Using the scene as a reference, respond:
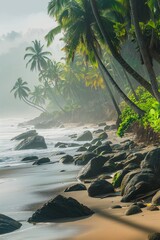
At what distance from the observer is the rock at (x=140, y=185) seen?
9.00 metres

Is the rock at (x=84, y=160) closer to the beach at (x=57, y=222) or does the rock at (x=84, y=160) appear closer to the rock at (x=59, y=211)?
the beach at (x=57, y=222)

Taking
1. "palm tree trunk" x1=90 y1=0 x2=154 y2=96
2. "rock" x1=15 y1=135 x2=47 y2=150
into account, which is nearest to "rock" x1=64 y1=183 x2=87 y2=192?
"palm tree trunk" x1=90 y1=0 x2=154 y2=96

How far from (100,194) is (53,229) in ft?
9.89

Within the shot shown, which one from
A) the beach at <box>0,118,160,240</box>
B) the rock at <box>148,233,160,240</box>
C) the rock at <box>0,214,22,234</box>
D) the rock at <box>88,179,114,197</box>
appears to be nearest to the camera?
the rock at <box>148,233,160,240</box>

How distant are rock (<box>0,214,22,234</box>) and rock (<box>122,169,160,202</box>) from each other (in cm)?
252

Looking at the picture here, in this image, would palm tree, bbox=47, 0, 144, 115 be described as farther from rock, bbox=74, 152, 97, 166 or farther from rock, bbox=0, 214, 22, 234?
rock, bbox=0, 214, 22, 234

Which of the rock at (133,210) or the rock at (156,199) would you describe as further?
the rock at (156,199)

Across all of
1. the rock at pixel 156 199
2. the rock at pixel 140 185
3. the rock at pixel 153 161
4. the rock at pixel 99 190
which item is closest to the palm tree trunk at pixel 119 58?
the rock at pixel 153 161

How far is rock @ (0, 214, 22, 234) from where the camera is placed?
7.46 meters

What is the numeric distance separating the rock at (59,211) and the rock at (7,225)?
46 centimetres

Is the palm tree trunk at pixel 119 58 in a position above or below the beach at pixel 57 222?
above

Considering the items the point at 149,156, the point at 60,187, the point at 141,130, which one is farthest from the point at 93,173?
the point at 141,130

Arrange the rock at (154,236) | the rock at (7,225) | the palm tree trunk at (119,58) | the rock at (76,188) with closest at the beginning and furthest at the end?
1. the rock at (154,236)
2. the rock at (7,225)
3. the rock at (76,188)
4. the palm tree trunk at (119,58)

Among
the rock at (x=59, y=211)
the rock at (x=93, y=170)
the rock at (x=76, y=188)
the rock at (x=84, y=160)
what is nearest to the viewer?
the rock at (x=59, y=211)
